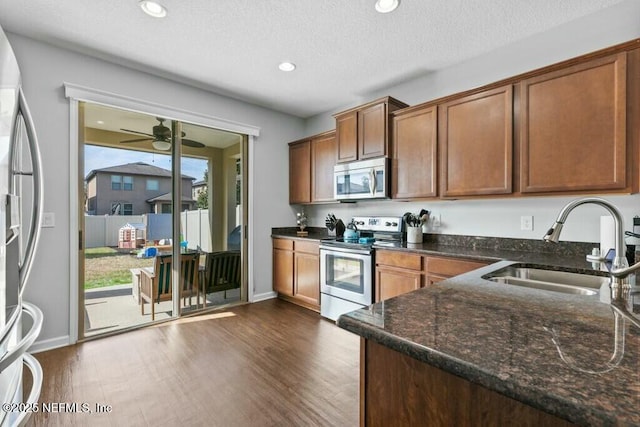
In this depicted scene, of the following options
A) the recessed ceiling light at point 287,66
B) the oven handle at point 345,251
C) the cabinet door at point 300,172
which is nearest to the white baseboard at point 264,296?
the oven handle at point 345,251

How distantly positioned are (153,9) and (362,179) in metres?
2.29

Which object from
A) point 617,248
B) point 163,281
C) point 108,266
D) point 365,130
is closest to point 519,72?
point 365,130

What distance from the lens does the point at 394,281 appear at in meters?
2.81

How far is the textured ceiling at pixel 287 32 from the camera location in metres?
2.14

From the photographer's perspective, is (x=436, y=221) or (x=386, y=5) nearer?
(x=386, y=5)

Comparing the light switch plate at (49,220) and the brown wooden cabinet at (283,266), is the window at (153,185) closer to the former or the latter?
the light switch plate at (49,220)

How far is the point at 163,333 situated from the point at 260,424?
5.68ft

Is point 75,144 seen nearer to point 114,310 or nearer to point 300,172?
point 114,310

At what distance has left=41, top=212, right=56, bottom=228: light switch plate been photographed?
102 inches

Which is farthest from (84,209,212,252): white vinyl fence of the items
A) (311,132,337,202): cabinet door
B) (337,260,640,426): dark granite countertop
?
(337,260,640,426): dark granite countertop

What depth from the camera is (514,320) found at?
0.81 m

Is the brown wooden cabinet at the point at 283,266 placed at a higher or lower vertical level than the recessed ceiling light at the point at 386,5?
lower

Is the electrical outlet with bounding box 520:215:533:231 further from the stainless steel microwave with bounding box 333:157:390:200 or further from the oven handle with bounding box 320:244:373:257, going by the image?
the oven handle with bounding box 320:244:373:257

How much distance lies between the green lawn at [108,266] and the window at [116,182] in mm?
614
